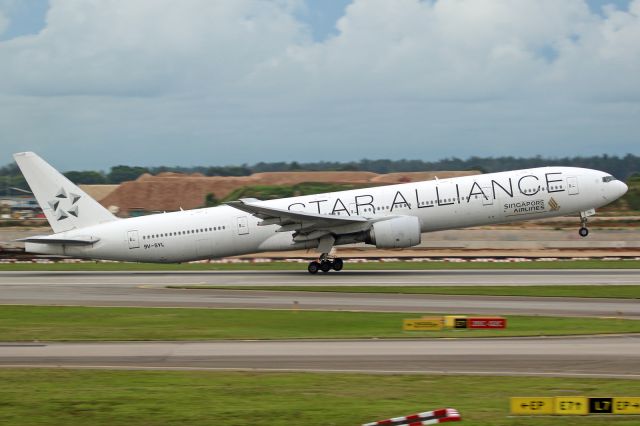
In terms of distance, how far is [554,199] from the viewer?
4691 centimetres

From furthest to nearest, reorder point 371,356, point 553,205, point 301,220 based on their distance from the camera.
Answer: point 553,205 < point 301,220 < point 371,356

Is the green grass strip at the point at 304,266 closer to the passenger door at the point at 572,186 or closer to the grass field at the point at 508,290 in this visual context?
the passenger door at the point at 572,186

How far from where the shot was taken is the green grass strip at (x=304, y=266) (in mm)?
50312

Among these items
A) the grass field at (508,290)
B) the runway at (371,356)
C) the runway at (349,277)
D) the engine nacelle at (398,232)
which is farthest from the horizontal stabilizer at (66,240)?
the runway at (371,356)

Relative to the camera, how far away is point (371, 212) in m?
47.5

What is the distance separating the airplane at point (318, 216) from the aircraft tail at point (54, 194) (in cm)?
6

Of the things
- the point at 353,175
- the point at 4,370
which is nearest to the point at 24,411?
the point at 4,370

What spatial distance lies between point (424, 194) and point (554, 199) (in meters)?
6.77

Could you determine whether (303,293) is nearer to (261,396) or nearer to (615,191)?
(615,191)

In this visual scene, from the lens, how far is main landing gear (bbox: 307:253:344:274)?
157 feet

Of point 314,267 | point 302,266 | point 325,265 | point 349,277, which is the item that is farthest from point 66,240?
point 349,277

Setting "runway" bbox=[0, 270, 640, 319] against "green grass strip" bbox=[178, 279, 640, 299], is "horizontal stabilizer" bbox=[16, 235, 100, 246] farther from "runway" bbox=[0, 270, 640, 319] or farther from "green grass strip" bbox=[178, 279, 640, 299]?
"green grass strip" bbox=[178, 279, 640, 299]

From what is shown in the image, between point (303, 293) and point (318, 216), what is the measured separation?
7741 mm

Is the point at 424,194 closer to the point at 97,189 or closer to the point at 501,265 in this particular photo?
the point at 501,265
